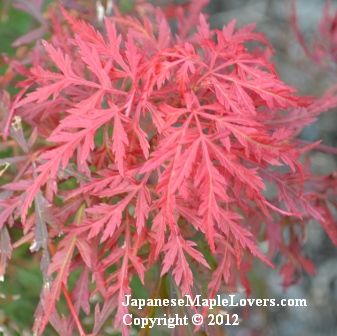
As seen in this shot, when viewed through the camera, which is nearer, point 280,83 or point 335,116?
point 280,83

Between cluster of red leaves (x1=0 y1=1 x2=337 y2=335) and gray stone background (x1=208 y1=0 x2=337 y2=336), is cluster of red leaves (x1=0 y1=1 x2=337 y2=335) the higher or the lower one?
the lower one

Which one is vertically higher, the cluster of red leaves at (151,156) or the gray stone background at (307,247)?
the gray stone background at (307,247)

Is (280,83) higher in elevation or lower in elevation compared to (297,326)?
lower

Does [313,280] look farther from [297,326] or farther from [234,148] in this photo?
[234,148]

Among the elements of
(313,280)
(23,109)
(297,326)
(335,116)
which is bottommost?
(23,109)

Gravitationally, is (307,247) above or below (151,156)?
above

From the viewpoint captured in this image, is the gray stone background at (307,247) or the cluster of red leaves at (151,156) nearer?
the cluster of red leaves at (151,156)

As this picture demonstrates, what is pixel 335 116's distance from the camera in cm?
193

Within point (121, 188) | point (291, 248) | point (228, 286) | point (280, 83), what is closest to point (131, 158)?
point (121, 188)

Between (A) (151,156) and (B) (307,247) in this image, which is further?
(B) (307,247)

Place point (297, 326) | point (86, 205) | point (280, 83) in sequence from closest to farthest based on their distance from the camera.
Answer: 1. point (280, 83)
2. point (86, 205)
3. point (297, 326)

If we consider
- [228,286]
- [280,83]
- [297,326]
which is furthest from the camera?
[297,326]

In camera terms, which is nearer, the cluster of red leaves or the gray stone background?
the cluster of red leaves

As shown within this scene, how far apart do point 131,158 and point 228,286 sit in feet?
1.01
